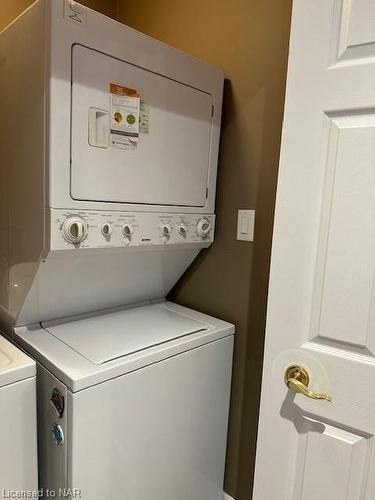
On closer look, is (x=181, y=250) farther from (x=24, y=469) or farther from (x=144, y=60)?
(x=24, y=469)

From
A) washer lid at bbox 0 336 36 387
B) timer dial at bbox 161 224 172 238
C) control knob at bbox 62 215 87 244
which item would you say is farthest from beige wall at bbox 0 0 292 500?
washer lid at bbox 0 336 36 387

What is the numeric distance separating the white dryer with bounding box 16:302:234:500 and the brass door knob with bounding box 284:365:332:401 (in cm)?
50

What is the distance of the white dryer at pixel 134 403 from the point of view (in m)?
1.21

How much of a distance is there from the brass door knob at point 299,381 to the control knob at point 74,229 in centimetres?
81

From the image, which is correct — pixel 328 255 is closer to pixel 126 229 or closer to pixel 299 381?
pixel 299 381

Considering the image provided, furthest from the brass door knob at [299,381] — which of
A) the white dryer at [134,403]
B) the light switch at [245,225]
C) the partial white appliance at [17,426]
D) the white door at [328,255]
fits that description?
the partial white appliance at [17,426]

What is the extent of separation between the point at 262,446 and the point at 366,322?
0.58 metres

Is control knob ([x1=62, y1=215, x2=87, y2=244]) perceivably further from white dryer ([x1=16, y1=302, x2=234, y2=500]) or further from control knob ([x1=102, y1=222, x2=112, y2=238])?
white dryer ([x1=16, y1=302, x2=234, y2=500])

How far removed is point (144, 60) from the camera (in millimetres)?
1356

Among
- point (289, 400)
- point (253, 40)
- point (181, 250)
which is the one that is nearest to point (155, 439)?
point (289, 400)

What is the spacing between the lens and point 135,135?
1363 millimetres

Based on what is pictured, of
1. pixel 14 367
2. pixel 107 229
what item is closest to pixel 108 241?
pixel 107 229

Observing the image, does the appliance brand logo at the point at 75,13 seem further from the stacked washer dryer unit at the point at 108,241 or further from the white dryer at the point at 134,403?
the white dryer at the point at 134,403

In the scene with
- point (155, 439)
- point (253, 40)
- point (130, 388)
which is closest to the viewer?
point (130, 388)
